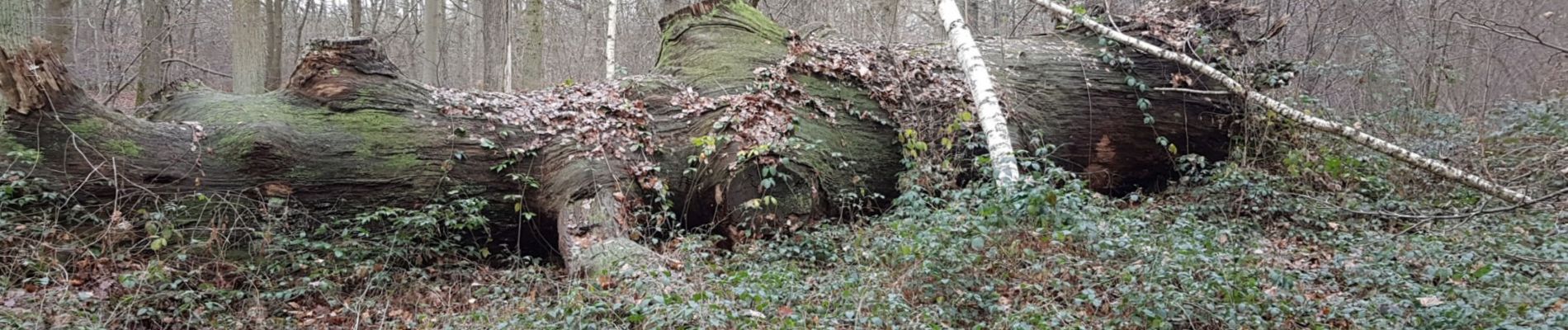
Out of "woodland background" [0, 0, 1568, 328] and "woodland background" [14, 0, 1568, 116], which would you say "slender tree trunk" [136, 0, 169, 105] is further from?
"woodland background" [0, 0, 1568, 328]

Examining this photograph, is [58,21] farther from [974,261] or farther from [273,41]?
[974,261]

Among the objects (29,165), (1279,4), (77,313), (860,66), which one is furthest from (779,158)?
→ (1279,4)

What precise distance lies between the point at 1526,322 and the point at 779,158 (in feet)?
13.9

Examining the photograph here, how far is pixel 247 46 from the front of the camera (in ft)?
38.5

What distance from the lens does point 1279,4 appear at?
1036 centimetres

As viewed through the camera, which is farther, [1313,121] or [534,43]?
[534,43]

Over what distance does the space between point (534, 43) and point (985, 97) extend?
7.99m

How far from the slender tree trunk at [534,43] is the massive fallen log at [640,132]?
483cm

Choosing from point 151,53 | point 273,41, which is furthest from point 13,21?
point 273,41

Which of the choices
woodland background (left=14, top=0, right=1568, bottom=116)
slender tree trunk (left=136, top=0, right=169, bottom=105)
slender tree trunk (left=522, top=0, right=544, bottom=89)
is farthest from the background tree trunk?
slender tree trunk (left=522, top=0, right=544, bottom=89)

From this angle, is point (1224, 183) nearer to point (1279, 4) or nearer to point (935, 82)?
point (935, 82)

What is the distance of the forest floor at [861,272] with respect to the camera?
414 centimetres

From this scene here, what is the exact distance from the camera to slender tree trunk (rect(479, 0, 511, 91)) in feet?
60.5

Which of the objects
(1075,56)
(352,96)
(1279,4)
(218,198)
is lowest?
(218,198)
